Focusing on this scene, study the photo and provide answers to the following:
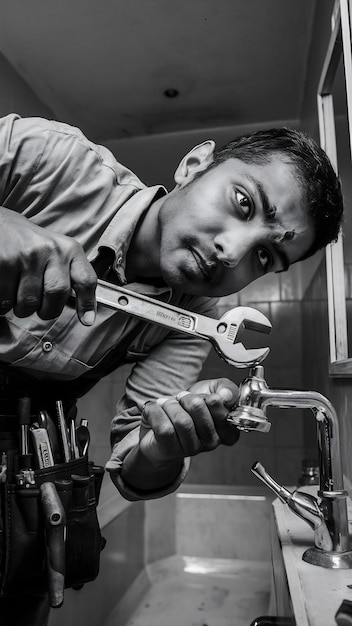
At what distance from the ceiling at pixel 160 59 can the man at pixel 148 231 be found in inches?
25.0

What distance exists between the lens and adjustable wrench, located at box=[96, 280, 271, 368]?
1.85 feet

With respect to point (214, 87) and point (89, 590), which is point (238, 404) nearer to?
point (89, 590)

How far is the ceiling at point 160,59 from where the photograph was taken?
1251 millimetres

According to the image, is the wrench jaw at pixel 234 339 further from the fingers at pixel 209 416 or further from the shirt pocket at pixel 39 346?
the shirt pocket at pixel 39 346

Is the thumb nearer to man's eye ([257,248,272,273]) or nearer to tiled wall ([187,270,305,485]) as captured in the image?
man's eye ([257,248,272,273])

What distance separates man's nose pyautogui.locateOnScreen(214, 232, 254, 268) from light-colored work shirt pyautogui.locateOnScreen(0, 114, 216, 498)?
0.16 m

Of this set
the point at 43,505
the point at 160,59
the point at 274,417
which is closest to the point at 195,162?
the point at 43,505

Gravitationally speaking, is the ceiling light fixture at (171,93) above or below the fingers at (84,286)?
above

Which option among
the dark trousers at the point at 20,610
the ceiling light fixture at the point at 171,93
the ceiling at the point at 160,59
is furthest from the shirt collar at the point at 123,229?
the ceiling light fixture at the point at 171,93

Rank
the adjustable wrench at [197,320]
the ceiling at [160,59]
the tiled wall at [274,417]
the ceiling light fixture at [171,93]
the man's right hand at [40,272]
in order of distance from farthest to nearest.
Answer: the tiled wall at [274,417]
the ceiling light fixture at [171,93]
the ceiling at [160,59]
the adjustable wrench at [197,320]
the man's right hand at [40,272]

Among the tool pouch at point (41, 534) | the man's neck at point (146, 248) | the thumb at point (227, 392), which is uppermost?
the man's neck at point (146, 248)

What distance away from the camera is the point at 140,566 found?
4.95ft

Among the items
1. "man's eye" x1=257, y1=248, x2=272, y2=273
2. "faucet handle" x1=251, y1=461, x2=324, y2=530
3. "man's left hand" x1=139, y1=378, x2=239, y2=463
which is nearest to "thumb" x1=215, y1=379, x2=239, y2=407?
"man's left hand" x1=139, y1=378, x2=239, y2=463

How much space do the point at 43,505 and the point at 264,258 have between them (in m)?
0.48
